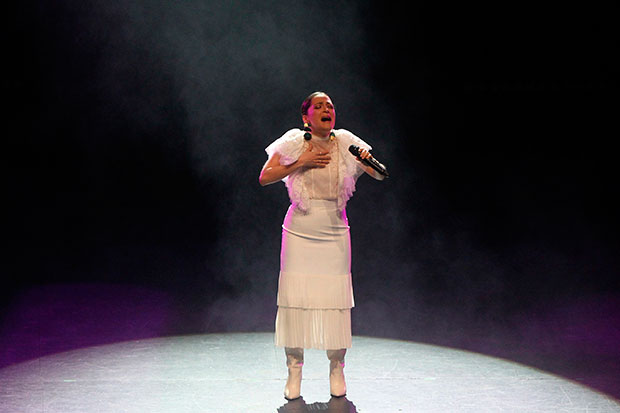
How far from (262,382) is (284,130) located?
2.51 meters

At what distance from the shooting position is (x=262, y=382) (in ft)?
11.0

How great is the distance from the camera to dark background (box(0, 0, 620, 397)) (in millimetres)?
5324

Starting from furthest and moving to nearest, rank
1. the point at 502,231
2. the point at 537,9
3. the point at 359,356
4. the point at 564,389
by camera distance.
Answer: the point at 502,231
the point at 537,9
the point at 359,356
the point at 564,389

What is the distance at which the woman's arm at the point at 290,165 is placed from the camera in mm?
3004

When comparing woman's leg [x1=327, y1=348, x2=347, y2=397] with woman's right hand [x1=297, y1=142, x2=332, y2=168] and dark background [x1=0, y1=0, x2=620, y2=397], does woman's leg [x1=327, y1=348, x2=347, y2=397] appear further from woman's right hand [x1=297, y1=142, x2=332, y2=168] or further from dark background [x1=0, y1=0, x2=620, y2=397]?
dark background [x1=0, y1=0, x2=620, y2=397]

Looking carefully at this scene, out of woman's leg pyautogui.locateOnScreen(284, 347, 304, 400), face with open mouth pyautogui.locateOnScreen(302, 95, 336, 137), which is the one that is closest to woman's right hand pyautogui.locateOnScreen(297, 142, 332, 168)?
face with open mouth pyautogui.locateOnScreen(302, 95, 336, 137)

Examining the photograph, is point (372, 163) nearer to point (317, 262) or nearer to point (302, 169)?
point (302, 169)

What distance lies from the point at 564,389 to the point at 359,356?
1073 mm

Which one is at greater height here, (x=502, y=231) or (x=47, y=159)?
(x=47, y=159)

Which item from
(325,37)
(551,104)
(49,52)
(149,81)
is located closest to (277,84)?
(325,37)

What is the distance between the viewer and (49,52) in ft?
17.9

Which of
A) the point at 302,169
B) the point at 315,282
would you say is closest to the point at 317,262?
the point at 315,282

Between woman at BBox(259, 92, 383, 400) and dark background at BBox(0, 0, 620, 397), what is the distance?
198 centimetres

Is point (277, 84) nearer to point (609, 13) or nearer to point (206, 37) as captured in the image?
point (206, 37)
